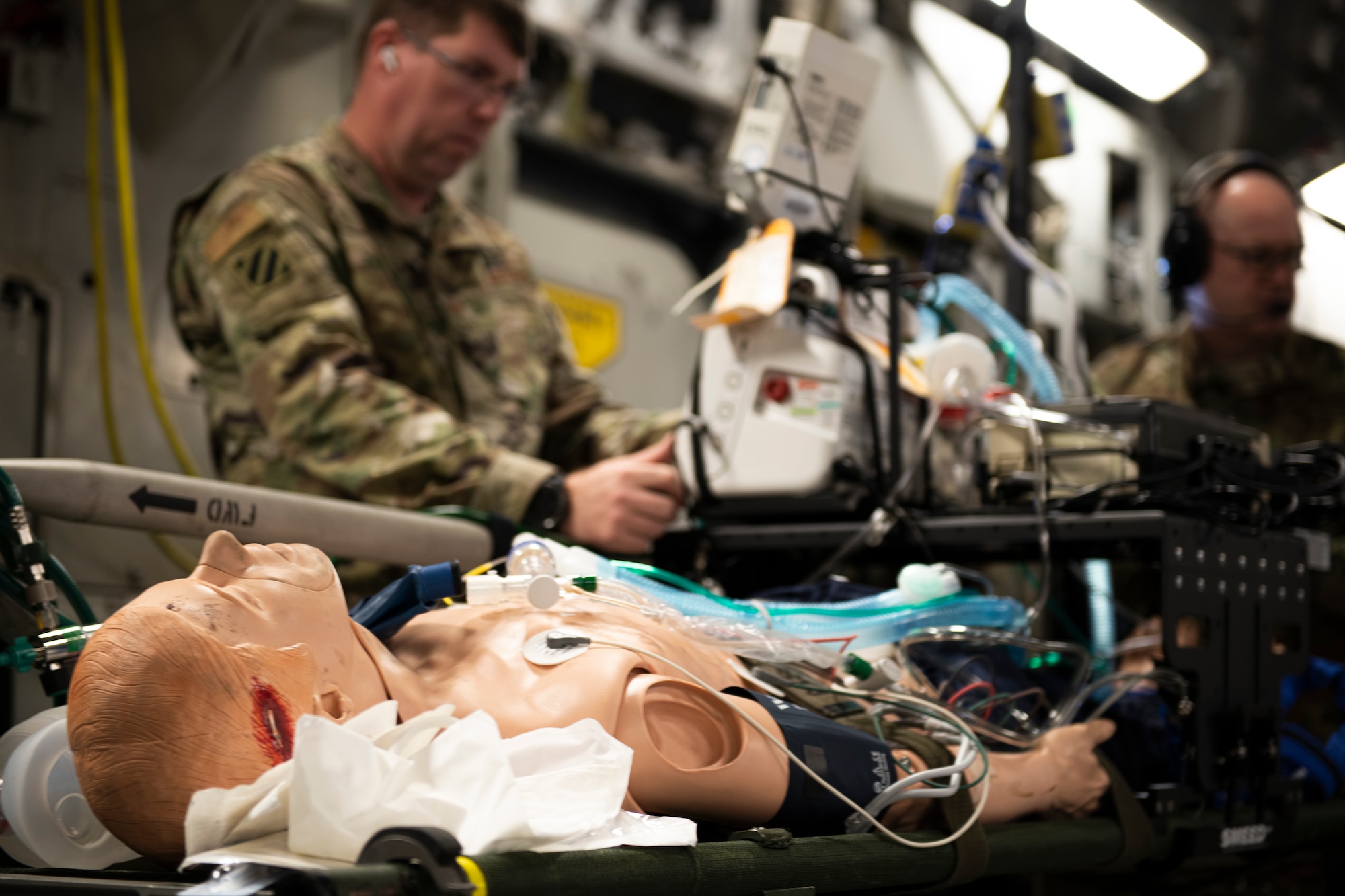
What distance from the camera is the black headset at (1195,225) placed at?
9.22 ft

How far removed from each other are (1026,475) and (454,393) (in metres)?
1.17

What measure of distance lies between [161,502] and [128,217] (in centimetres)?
122

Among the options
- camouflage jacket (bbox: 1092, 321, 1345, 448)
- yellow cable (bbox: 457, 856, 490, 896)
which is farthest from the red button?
camouflage jacket (bbox: 1092, 321, 1345, 448)

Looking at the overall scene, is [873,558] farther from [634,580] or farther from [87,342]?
[87,342]

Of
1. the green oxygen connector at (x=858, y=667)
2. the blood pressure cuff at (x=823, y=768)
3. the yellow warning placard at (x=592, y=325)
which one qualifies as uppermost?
the yellow warning placard at (x=592, y=325)

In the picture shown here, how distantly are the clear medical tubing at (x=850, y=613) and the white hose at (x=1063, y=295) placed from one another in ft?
2.22

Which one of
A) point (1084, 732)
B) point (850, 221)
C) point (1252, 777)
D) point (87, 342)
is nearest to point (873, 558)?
point (1084, 732)

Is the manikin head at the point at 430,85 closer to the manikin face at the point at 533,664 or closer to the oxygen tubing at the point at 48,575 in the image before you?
the oxygen tubing at the point at 48,575

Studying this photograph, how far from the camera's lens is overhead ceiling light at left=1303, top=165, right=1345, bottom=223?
10.5 feet

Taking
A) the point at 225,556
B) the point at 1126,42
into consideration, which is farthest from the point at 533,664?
the point at 1126,42

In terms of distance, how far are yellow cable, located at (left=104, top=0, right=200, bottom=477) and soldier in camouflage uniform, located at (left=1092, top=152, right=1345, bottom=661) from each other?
200 centimetres

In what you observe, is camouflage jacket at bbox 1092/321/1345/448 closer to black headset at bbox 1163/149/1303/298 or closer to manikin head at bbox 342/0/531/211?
black headset at bbox 1163/149/1303/298

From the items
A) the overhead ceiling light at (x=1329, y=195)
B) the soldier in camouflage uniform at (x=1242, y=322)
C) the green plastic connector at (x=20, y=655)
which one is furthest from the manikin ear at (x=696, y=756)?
the overhead ceiling light at (x=1329, y=195)

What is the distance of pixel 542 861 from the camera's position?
0.75m
